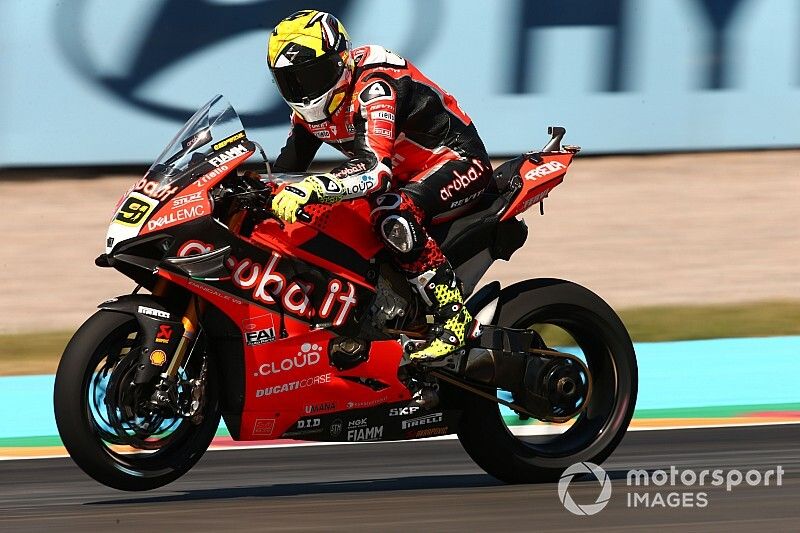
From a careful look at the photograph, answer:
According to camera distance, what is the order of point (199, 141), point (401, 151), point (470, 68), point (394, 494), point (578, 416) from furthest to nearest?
point (470, 68) < point (578, 416) < point (401, 151) < point (394, 494) < point (199, 141)

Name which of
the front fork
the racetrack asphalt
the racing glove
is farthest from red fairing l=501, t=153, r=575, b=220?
the front fork

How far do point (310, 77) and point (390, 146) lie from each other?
398 millimetres

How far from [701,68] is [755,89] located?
0.45m

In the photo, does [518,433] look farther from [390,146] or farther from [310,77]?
[310,77]

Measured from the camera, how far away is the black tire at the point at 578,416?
5.83 metres

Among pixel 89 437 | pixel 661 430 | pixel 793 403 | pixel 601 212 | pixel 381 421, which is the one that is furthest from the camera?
pixel 601 212

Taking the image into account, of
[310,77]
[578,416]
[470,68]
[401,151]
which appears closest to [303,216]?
[310,77]

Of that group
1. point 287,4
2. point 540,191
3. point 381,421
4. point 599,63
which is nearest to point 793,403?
point 540,191

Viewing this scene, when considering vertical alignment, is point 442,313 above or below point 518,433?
above

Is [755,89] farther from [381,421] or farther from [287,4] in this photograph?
[381,421]

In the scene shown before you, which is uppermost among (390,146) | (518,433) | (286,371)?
(390,146)

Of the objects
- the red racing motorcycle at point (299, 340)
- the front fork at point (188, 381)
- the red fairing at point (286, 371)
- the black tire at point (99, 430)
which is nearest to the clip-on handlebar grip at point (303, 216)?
the red racing motorcycle at point (299, 340)

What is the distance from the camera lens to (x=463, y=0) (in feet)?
35.7

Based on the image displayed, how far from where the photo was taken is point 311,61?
5410 millimetres
